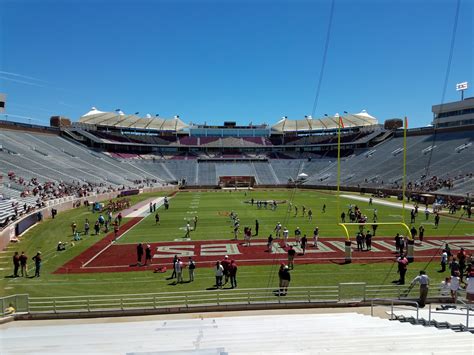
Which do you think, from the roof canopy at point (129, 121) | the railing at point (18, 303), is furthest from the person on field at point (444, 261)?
the roof canopy at point (129, 121)

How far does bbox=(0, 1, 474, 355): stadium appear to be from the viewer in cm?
810

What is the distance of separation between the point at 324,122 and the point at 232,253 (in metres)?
87.4

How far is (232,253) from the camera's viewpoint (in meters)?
20.6

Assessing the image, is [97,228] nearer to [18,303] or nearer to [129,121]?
[18,303]

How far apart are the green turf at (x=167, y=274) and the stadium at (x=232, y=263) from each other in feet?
0.41

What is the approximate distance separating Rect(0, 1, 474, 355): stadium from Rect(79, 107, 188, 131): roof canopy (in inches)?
871

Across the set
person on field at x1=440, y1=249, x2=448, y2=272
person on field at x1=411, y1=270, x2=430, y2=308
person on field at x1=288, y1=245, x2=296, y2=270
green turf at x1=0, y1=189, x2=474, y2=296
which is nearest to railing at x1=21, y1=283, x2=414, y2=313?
person on field at x1=411, y1=270, x2=430, y2=308

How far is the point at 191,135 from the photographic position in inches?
4259

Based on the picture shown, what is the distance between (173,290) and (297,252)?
8.76 m

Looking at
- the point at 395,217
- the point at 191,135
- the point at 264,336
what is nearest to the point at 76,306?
the point at 264,336

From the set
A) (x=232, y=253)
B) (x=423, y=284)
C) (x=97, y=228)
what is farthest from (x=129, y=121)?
(x=423, y=284)

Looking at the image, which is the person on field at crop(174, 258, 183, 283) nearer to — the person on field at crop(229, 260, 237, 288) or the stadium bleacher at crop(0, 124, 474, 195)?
the person on field at crop(229, 260, 237, 288)

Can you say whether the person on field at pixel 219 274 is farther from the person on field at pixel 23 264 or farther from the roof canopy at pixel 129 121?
the roof canopy at pixel 129 121

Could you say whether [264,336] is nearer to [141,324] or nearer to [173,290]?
[141,324]
